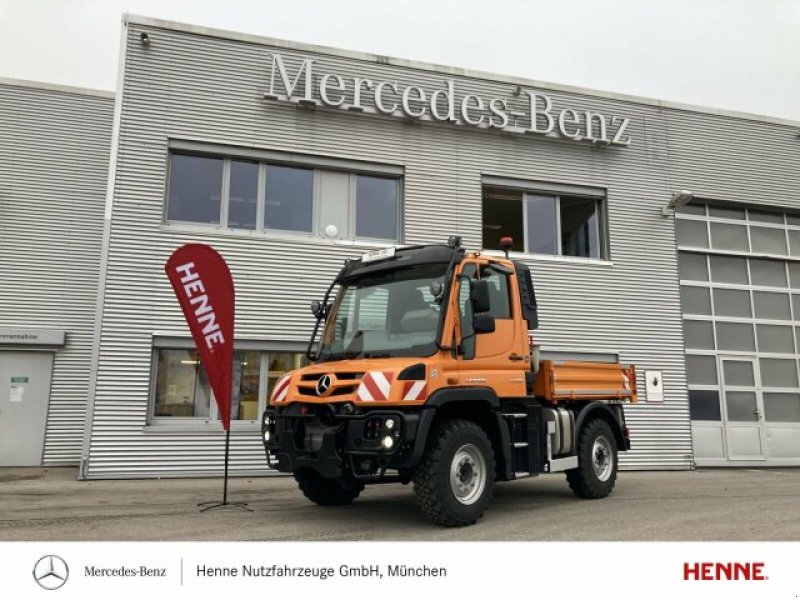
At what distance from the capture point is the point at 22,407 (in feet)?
39.9

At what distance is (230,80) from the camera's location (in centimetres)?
1213

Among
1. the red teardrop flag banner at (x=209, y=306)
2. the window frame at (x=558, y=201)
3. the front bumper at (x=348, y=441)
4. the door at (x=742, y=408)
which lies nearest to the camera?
the front bumper at (x=348, y=441)

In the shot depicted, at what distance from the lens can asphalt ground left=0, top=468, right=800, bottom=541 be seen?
6309 mm

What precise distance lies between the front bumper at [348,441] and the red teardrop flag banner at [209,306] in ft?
5.52

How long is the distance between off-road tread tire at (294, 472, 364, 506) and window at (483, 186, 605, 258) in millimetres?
6981

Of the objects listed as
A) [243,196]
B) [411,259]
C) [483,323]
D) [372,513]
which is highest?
[243,196]

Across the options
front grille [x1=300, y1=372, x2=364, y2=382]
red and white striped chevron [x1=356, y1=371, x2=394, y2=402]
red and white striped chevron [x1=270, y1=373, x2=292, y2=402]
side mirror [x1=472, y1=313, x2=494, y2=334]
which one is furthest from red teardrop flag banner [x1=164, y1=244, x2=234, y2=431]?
side mirror [x1=472, y1=313, x2=494, y2=334]

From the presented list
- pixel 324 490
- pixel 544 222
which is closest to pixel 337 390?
pixel 324 490

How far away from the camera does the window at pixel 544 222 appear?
1377 cm

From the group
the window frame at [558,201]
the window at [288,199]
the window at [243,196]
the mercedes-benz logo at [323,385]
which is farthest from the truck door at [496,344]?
the window at [243,196]

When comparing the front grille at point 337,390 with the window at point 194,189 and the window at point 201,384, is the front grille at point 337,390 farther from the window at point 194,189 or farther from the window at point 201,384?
the window at point 194,189

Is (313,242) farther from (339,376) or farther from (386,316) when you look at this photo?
(339,376)
